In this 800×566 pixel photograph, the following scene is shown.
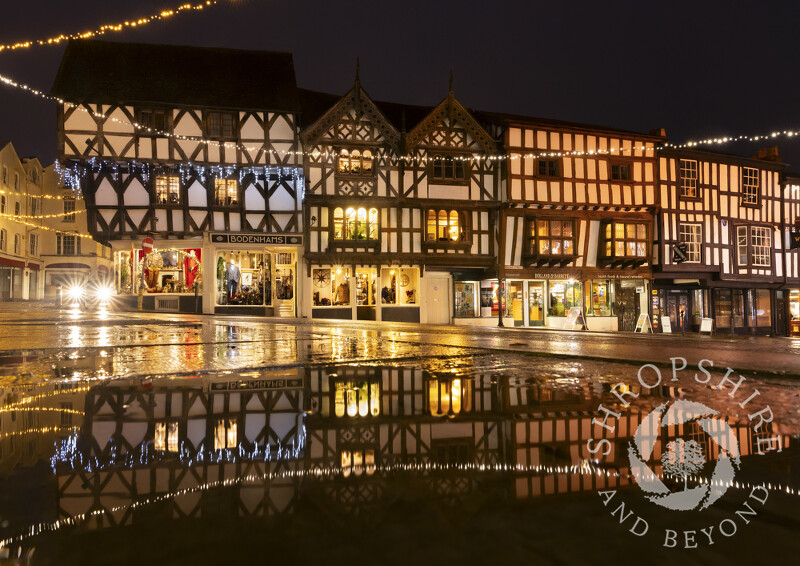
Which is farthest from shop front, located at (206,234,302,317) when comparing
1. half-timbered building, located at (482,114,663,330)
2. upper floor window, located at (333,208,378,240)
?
half-timbered building, located at (482,114,663,330)

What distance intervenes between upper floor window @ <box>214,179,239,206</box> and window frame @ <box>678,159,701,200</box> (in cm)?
2601

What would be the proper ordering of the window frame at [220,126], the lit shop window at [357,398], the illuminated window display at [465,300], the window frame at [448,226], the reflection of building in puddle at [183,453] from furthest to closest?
the illuminated window display at [465,300]
the window frame at [448,226]
the window frame at [220,126]
the lit shop window at [357,398]
the reflection of building in puddle at [183,453]

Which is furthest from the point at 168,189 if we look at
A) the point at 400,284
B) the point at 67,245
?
the point at 67,245

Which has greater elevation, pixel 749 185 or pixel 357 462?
pixel 749 185

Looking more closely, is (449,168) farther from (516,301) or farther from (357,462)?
(357,462)

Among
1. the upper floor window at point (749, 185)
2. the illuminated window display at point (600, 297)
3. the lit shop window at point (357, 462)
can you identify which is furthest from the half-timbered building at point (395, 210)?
the lit shop window at point (357, 462)

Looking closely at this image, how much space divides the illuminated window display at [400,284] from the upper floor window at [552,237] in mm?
6873

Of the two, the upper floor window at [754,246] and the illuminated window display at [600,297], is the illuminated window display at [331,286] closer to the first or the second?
the illuminated window display at [600,297]

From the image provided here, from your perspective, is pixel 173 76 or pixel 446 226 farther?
pixel 446 226

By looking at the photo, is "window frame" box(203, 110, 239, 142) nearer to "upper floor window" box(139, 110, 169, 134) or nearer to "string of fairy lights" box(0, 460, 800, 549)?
"upper floor window" box(139, 110, 169, 134)

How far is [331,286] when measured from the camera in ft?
90.5

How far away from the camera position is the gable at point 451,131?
27500mm

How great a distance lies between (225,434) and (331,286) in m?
24.0

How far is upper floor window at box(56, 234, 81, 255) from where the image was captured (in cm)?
4750
